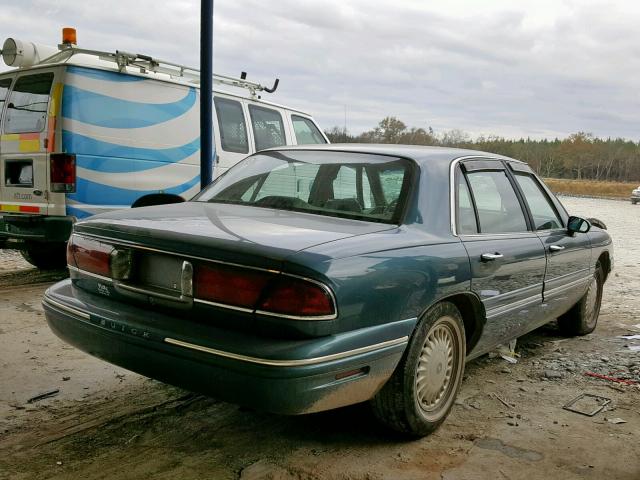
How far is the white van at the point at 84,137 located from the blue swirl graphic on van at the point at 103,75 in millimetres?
10

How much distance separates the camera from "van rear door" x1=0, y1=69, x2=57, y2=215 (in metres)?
6.14

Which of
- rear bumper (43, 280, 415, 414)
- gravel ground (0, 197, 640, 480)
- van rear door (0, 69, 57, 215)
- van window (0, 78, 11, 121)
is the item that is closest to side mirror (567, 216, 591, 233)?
gravel ground (0, 197, 640, 480)

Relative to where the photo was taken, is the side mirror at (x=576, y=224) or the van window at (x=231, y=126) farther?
the van window at (x=231, y=126)

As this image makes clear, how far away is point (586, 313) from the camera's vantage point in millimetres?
5465

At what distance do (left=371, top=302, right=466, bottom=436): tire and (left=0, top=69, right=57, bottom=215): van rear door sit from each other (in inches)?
175

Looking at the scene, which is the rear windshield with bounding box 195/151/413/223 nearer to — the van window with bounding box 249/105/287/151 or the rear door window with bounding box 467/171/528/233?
the rear door window with bounding box 467/171/528/233

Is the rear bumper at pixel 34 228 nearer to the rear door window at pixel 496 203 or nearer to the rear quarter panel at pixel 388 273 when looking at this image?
the rear door window at pixel 496 203

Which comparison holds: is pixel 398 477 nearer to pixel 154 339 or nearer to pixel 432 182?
pixel 154 339

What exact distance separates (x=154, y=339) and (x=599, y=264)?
4.35 metres

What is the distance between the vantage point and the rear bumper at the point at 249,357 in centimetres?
241

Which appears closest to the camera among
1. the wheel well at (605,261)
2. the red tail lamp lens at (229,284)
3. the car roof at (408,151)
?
the red tail lamp lens at (229,284)

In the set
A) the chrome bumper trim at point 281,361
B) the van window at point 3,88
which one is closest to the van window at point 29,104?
the van window at point 3,88

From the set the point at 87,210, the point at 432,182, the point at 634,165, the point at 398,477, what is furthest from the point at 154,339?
the point at 634,165

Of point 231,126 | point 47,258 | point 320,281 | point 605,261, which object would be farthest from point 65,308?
point 231,126
